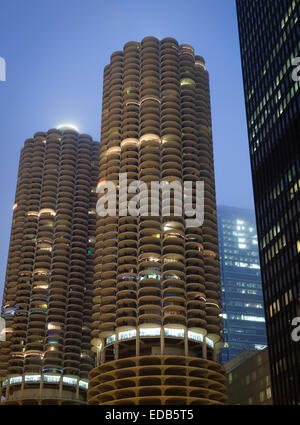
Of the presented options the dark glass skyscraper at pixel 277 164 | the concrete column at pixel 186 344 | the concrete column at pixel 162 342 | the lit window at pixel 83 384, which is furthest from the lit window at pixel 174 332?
the lit window at pixel 83 384

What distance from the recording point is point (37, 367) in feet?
549

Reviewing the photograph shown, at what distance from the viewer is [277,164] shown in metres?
123

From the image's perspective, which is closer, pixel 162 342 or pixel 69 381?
pixel 162 342

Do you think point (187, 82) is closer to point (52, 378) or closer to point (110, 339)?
point (110, 339)

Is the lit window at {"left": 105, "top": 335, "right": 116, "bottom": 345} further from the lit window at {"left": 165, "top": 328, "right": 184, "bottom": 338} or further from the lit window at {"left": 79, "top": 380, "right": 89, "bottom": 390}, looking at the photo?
the lit window at {"left": 79, "top": 380, "right": 89, "bottom": 390}

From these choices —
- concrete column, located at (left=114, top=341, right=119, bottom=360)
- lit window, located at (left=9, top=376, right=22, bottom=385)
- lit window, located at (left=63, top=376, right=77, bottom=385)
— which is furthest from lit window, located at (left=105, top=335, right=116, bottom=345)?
lit window, located at (left=9, top=376, right=22, bottom=385)

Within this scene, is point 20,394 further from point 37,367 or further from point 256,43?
point 256,43

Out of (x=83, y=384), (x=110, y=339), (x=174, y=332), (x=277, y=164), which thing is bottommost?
(x=83, y=384)

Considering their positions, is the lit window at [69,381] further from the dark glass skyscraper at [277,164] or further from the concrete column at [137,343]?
the dark glass skyscraper at [277,164]

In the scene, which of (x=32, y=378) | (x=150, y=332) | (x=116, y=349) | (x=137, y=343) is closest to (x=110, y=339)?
(x=116, y=349)

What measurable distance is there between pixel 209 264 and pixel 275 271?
34227 millimetres

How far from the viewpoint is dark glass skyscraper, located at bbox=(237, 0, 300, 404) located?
108 meters

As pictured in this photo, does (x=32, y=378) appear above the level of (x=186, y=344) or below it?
below

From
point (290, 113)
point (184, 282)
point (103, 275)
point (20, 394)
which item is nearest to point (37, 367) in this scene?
point (20, 394)
